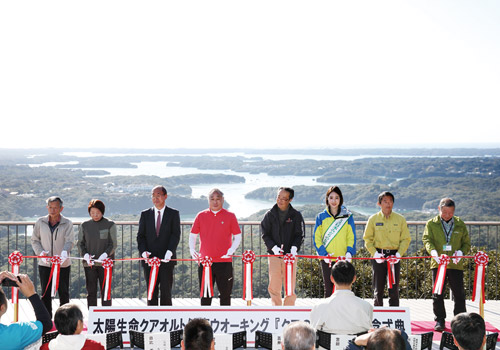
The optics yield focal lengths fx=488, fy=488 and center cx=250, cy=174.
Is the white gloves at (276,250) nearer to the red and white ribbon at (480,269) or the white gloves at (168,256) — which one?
the white gloves at (168,256)

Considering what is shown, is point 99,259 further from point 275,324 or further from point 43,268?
point 275,324

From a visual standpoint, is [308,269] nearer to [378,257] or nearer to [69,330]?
[378,257]

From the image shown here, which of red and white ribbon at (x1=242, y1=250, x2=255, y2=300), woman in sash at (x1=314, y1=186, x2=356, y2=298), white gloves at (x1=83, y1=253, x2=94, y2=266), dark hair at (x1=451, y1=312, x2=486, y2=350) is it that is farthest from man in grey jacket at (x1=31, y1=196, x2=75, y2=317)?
dark hair at (x1=451, y1=312, x2=486, y2=350)

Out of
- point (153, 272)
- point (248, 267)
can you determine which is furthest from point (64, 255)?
point (248, 267)

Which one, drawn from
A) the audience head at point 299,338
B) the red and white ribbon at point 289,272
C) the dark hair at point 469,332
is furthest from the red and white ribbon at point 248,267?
the dark hair at point 469,332

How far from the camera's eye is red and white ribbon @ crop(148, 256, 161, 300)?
548 centimetres

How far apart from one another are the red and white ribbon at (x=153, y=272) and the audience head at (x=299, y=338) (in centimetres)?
314

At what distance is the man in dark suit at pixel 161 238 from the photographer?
5.56m

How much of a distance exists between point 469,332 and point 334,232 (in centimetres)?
293

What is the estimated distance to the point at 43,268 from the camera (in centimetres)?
561

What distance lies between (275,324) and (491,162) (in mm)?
69263

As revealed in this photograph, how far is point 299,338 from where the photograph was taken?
255cm

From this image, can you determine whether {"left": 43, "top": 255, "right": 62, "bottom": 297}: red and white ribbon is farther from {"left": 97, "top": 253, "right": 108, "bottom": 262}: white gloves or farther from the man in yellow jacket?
the man in yellow jacket

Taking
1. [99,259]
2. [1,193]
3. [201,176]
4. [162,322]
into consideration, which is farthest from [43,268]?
[201,176]
